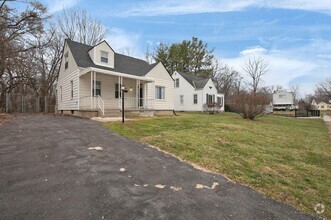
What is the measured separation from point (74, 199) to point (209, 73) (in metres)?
36.7

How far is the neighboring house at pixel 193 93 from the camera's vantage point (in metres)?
26.2

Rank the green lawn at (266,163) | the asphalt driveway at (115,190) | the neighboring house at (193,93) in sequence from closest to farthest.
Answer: the asphalt driveway at (115,190)
the green lawn at (266,163)
the neighboring house at (193,93)

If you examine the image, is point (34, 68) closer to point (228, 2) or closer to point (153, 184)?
point (228, 2)

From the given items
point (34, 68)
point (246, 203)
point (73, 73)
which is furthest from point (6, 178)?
point (34, 68)

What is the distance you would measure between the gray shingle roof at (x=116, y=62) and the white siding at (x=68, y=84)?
444 mm

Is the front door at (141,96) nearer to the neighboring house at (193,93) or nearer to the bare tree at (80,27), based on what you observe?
the neighboring house at (193,93)

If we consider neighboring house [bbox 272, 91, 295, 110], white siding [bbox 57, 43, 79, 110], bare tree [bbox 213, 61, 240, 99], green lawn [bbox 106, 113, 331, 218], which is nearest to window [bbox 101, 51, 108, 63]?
white siding [bbox 57, 43, 79, 110]

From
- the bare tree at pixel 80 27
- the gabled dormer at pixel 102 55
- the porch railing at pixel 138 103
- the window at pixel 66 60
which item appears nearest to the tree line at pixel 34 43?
the bare tree at pixel 80 27

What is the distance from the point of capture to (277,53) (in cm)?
2452

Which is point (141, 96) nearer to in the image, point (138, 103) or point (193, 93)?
point (138, 103)

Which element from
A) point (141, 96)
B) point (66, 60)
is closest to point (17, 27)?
point (66, 60)

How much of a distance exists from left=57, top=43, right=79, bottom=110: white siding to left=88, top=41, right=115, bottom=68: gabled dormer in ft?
5.17

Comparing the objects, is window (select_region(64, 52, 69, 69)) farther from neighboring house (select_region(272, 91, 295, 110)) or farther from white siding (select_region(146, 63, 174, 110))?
neighboring house (select_region(272, 91, 295, 110))

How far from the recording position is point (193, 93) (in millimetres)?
26750
